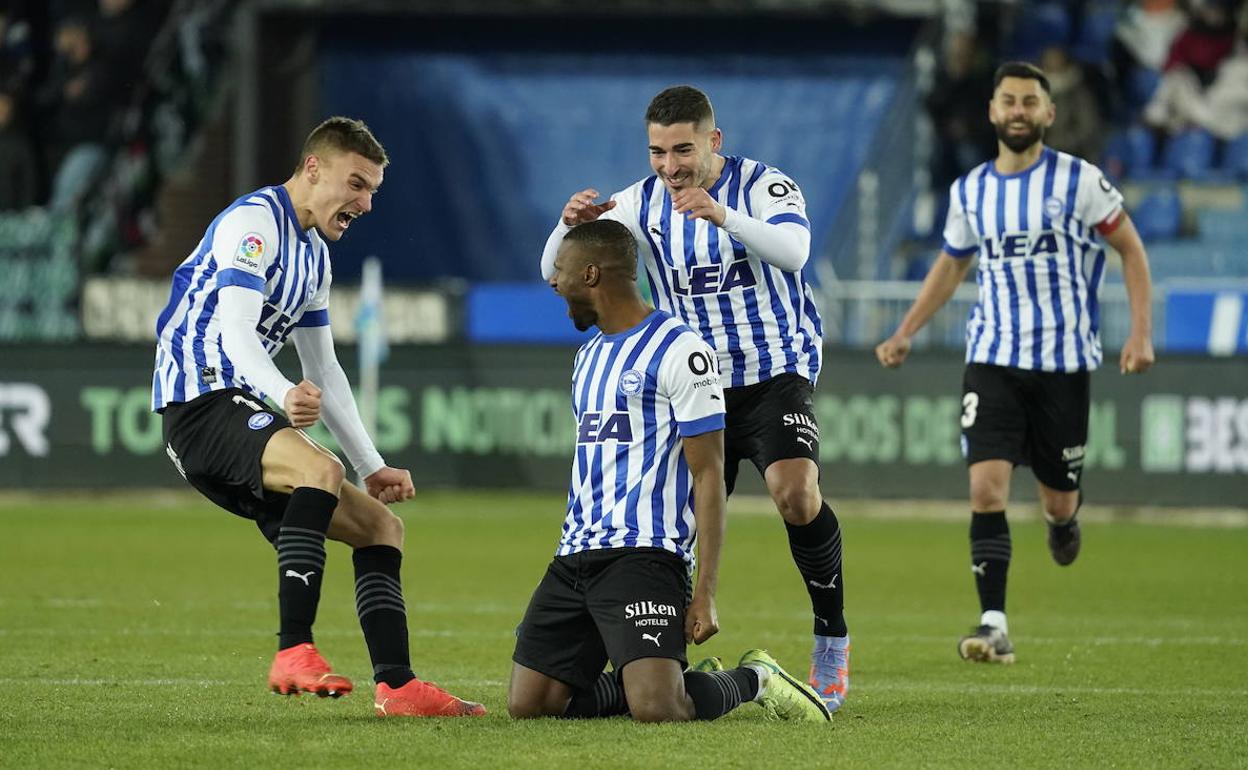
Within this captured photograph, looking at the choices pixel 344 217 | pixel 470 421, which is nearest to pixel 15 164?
pixel 470 421

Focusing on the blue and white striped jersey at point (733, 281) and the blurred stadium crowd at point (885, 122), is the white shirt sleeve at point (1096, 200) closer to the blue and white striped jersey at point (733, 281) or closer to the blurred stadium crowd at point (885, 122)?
the blue and white striped jersey at point (733, 281)

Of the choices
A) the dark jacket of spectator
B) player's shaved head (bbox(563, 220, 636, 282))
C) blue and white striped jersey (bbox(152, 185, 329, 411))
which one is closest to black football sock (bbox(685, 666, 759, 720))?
player's shaved head (bbox(563, 220, 636, 282))

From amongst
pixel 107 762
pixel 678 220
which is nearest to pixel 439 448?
pixel 678 220

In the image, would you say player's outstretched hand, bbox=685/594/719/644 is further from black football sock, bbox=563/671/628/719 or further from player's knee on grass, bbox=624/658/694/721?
black football sock, bbox=563/671/628/719

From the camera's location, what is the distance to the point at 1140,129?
20375mm

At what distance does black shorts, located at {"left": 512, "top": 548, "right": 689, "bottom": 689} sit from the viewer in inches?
225

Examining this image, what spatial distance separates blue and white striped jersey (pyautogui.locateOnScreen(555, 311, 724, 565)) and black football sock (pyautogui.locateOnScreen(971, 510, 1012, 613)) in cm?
238

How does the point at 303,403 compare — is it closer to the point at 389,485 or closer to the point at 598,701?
the point at 389,485

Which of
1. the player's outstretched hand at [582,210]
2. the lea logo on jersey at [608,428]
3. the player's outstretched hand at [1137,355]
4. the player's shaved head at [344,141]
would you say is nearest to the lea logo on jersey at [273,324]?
the player's shaved head at [344,141]

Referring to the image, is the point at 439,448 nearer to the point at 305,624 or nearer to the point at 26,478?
the point at 26,478

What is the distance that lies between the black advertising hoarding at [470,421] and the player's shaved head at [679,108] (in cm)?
909

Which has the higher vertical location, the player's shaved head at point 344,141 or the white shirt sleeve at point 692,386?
the player's shaved head at point 344,141

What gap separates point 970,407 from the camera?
27.2 feet

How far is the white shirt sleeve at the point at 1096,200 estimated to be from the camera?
8.12m
